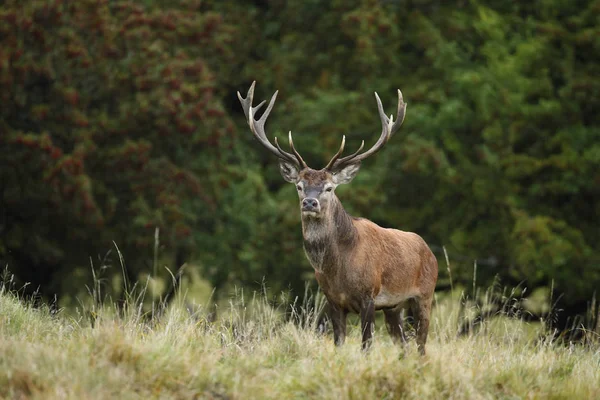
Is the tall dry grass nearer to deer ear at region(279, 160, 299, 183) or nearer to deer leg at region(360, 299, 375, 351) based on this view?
deer leg at region(360, 299, 375, 351)

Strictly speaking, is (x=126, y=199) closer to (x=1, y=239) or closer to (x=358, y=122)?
(x=1, y=239)

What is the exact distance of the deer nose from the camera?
8297 mm

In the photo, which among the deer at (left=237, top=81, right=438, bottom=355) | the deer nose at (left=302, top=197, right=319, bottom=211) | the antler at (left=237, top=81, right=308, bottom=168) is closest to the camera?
the deer at (left=237, top=81, right=438, bottom=355)

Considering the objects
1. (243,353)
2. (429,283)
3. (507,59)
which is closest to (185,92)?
(507,59)

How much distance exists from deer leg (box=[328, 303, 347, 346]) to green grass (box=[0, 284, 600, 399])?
425 mm

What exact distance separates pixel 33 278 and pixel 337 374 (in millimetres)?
14093

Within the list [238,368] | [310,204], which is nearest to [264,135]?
[310,204]

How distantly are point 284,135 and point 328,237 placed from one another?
13.7m

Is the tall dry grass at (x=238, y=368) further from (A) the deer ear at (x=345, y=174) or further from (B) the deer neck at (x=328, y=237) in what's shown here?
(A) the deer ear at (x=345, y=174)

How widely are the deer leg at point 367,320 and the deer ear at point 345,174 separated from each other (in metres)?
1.22

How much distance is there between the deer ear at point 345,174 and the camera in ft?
29.1

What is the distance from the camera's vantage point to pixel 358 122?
2103 cm

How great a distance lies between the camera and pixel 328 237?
8320 millimetres

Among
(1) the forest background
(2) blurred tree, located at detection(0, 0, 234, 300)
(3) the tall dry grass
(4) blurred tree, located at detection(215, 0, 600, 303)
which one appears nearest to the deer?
(3) the tall dry grass
